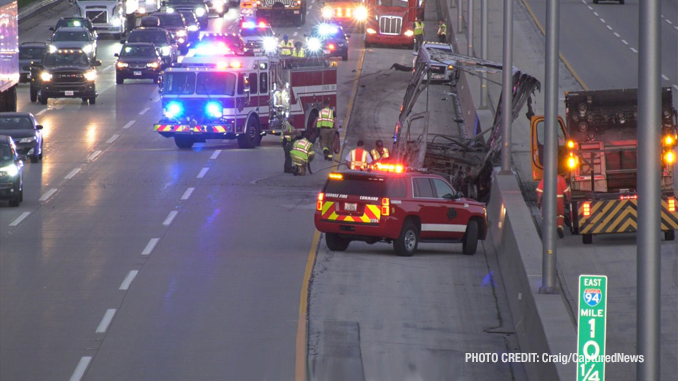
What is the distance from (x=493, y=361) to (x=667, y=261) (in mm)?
7024

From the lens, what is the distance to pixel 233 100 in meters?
39.7

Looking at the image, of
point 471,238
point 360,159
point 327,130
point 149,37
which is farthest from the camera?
point 149,37

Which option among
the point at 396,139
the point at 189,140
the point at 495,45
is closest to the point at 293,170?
the point at 396,139

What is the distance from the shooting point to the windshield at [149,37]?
6128cm

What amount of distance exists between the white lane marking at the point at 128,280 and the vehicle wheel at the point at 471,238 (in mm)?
6520

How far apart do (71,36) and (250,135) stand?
2501cm

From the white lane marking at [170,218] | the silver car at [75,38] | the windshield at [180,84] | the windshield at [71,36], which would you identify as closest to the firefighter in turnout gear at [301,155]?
the windshield at [180,84]

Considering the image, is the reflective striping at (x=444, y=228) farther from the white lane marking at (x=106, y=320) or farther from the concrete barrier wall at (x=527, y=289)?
the white lane marking at (x=106, y=320)

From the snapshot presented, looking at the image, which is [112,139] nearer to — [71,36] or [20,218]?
[20,218]

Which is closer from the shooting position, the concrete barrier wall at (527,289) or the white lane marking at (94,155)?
the concrete barrier wall at (527,289)

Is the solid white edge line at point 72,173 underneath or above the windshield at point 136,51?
underneath

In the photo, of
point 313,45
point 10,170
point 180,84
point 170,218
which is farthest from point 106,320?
point 313,45

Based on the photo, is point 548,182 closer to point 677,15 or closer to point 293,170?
point 293,170

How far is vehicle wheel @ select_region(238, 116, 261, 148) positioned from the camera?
133ft
